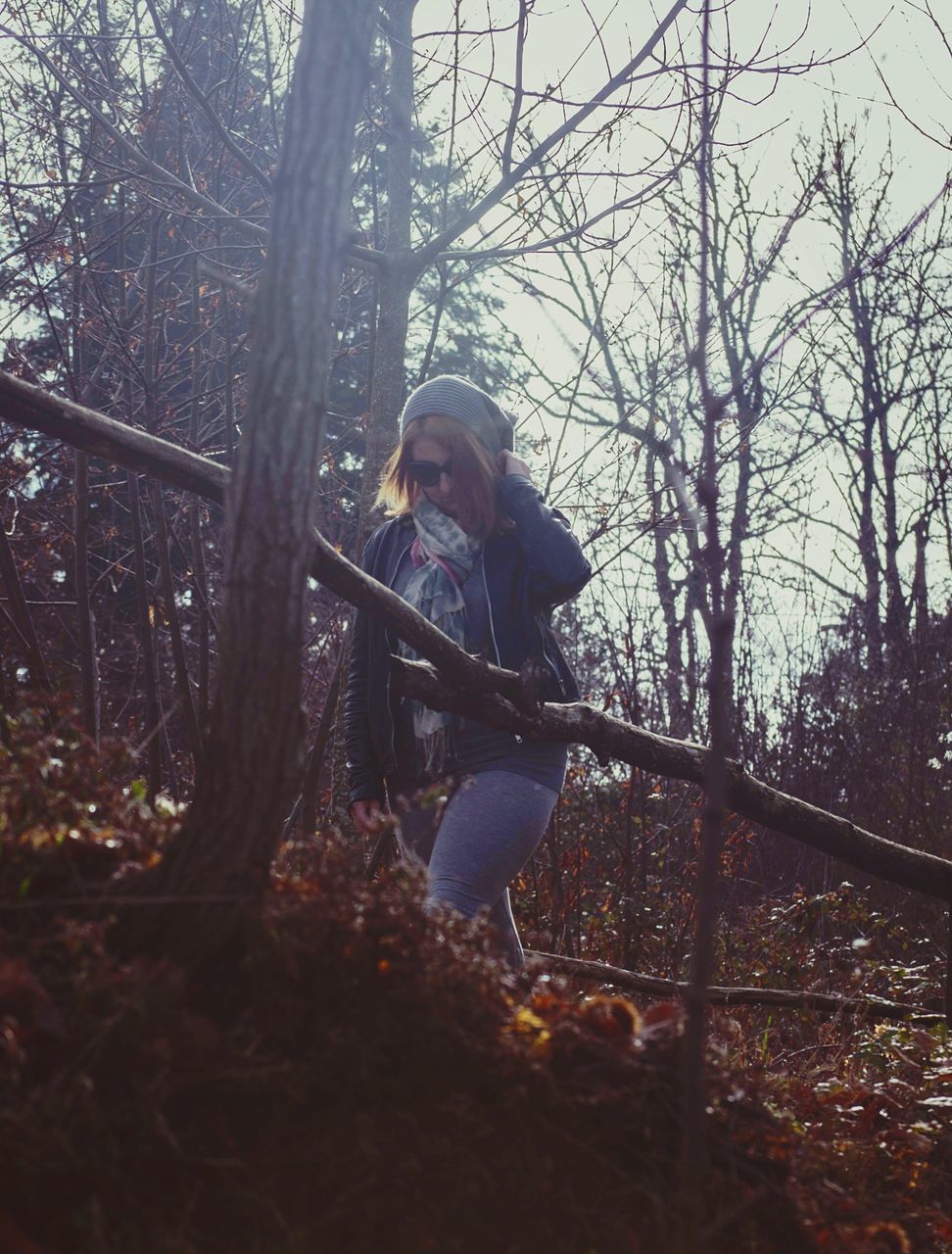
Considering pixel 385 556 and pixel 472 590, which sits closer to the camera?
pixel 472 590

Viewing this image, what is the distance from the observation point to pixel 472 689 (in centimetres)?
293

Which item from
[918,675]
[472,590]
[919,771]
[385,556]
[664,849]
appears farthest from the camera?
[918,675]

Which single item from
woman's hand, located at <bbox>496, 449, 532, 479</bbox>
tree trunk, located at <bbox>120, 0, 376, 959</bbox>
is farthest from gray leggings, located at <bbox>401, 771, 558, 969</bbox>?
tree trunk, located at <bbox>120, 0, 376, 959</bbox>

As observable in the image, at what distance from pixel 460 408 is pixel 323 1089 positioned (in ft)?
7.86

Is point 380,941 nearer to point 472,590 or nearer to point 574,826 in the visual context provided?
point 472,590

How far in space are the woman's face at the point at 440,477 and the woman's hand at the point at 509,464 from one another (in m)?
0.18

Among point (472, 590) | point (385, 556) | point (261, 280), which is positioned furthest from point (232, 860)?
point (385, 556)

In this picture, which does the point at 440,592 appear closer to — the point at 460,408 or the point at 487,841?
the point at 460,408

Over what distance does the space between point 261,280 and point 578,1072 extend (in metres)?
1.39

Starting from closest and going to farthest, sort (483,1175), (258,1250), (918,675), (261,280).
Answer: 1. (258,1250)
2. (483,1175)
3. (261,280)
4. (918,675)

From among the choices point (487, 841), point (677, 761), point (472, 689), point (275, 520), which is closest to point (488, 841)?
point (487, 841)

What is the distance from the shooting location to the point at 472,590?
136 inches

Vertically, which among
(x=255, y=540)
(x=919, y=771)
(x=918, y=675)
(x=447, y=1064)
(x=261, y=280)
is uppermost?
(x=918, y=675)

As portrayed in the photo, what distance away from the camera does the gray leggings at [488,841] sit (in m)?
3.09
